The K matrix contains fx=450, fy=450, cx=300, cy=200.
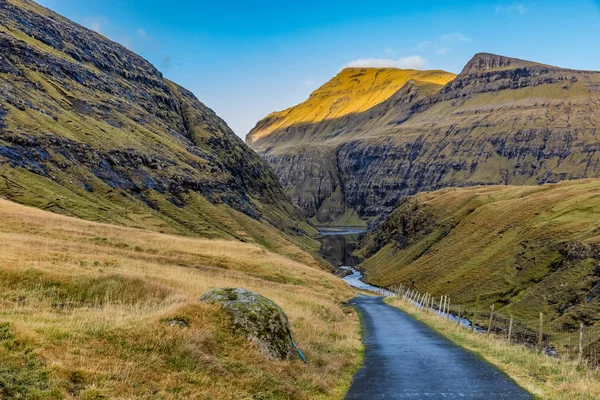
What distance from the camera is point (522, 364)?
21625 mm

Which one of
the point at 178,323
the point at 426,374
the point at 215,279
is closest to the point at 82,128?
the point at 215,279

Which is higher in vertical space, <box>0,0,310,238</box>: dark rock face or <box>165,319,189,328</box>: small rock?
<box>0,0,310,238</box>: dark rock face

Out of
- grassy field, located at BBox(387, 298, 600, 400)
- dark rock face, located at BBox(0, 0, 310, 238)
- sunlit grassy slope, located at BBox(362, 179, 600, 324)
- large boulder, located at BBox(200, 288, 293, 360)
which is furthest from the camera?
dark rock face, located at BBox(0, 0, 310, 238)

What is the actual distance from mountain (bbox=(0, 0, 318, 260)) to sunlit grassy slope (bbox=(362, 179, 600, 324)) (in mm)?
42698

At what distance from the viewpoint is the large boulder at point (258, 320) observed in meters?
15.8

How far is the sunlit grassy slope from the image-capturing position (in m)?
65.4

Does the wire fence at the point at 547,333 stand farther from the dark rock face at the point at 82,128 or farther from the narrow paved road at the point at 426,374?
the dark rock face at the point at 82,128

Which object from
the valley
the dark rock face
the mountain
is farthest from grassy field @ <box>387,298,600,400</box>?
the dark rock face

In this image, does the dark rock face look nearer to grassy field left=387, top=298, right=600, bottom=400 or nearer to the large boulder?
the large boulder

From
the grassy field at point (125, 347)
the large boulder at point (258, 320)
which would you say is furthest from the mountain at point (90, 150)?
the large boulder at point (258, 320)

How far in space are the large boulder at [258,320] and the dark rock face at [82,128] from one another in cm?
8023

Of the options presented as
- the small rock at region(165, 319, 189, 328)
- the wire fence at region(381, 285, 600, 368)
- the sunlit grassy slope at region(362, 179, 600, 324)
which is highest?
the sunlit grassy slope at region(362, 179, 600, 324)

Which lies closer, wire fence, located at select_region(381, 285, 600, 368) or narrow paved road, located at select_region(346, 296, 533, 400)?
narrow paved road, located at select_region(346, 296, 533, 400)

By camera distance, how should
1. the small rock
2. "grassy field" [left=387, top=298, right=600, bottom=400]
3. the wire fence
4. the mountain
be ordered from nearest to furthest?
the small rock, "grassy field" [left=387, top=298, right=600, bottom=400], the wire fence, the mountain
